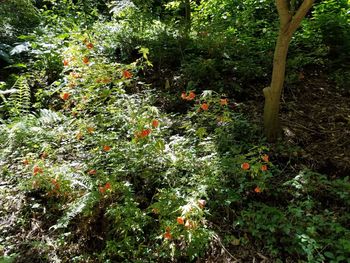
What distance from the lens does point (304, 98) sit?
4.20m

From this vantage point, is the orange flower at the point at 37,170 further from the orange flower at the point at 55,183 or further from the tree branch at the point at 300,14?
the tree branch at the point at 300,14

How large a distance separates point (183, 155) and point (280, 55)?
1.49 m

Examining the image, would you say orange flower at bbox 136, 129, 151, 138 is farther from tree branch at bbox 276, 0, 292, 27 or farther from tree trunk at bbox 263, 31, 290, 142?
tree branch at bbox 276, 0, 292, 27

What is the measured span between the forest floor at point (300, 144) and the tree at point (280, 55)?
0.24 m

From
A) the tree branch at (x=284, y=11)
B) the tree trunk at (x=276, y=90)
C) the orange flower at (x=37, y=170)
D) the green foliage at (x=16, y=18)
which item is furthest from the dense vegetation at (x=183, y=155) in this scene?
the green foliage at (x=16, y=18)

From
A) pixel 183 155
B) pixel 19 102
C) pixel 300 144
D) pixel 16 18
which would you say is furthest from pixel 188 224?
pixel 16 18

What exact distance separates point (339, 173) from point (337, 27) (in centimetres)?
288

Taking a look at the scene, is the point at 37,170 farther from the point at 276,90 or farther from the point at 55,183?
the point at 276,90

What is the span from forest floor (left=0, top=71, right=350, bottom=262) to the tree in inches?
9.6

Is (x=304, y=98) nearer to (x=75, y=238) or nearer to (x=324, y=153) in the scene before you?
(x=324, y=153)

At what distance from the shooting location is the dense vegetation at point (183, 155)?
2488 millimetres

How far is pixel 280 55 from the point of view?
321cm

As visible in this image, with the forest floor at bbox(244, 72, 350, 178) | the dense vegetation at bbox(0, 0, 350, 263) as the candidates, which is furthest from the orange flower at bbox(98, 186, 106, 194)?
the forest floor at bbox(244, 72, 350, 178)

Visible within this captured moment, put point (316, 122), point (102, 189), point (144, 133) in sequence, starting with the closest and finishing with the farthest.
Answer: point (102, 189) < point (144, 133) < point (316, 122)
